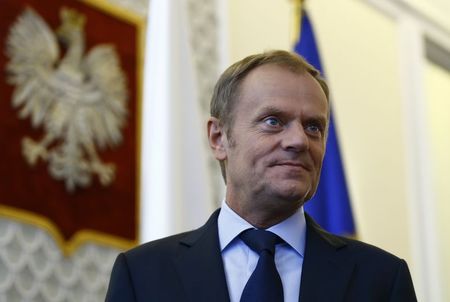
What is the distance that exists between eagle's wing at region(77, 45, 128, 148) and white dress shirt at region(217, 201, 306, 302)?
279cm

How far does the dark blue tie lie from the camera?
1861 millimetres

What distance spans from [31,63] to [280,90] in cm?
279

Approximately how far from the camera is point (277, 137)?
1.97m

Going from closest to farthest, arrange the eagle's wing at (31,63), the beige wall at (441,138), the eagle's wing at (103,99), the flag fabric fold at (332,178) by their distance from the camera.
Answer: the eagle's wing at (31,63) < the eagle's wing at (103,99) < the flag fabric fold at (332,178) < the beige wall at (441,138)

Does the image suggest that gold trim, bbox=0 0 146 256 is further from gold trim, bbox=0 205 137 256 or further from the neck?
the neck

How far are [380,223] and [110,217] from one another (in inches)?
117

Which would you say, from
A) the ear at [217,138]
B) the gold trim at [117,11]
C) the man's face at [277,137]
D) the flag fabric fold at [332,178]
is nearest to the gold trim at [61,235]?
the flag fabric fold at [332,178]

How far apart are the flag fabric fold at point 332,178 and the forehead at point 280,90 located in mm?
2883

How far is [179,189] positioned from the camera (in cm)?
402

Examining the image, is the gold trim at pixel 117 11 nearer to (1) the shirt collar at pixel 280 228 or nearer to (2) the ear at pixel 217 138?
(2) the ear at pixel 217 138

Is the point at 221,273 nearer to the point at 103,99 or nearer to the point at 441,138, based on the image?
the point at 103,99

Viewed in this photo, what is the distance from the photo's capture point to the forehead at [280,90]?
201 cm

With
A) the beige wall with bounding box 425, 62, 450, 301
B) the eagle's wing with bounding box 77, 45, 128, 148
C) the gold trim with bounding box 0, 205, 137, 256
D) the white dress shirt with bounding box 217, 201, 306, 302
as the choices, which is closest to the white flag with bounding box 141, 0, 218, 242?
the gold trim with bounding box 0, 205, 137, 256

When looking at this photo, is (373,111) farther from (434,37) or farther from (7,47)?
(7,47)
